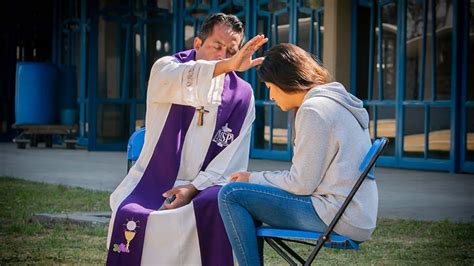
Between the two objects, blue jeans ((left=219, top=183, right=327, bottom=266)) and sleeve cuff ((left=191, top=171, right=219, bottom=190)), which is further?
sleeve cuff ((left=191, top=171, right=219, bottom=190))

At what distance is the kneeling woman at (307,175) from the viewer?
4852 mm

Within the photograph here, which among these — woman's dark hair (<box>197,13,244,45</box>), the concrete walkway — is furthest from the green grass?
woman's dark hair (<box>197,13,244,45</box>)

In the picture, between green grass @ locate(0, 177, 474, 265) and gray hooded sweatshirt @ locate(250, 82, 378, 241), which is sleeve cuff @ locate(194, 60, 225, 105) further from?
green grass @ locate(0, 177, 474, 265)

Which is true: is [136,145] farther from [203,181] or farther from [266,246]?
[266,246]

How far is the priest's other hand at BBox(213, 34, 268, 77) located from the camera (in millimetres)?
5250

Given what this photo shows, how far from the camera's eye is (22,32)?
23.2 meters

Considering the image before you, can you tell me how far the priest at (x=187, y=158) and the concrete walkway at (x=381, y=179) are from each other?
12.3 feet

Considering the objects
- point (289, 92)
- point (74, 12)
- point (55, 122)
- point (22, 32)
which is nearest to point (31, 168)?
point (55, 122)

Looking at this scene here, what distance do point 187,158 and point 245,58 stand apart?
0.85 m

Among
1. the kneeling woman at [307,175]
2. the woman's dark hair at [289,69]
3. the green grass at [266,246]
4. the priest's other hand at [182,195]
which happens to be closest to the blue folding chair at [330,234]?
the kneeling woman at [307,175]

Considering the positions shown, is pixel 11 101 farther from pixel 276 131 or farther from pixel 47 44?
pixel 276 131

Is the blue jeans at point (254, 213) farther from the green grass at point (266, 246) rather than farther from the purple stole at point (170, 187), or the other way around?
the green grass at point (266, 246)

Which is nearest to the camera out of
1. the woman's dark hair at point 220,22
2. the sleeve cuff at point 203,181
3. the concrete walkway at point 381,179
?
the sleeve cuff at point 203,181

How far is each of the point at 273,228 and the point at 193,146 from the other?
104cm
